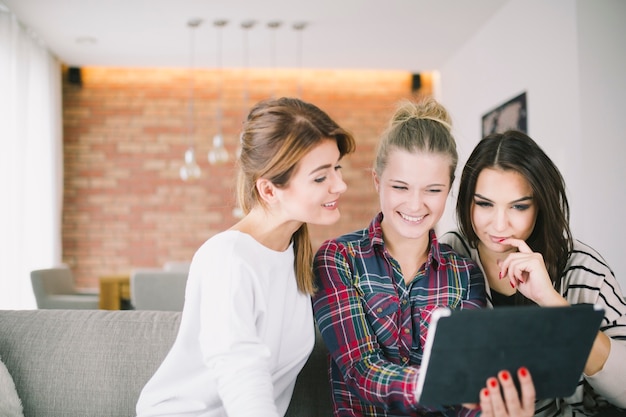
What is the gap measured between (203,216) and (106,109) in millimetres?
1604

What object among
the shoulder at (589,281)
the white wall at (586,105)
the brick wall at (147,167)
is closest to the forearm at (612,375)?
the shoulder at (589,281)

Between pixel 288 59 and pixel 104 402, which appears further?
pixel 288 59

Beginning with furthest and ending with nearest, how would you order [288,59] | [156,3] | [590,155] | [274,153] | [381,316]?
[288,59]
[156,3]
[590,155]
[381,316]
[274,153]

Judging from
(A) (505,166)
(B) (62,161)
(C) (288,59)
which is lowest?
(A) (505,166)

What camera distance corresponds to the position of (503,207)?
1.59 metres

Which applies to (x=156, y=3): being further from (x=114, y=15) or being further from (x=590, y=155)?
(x=590, y=155)

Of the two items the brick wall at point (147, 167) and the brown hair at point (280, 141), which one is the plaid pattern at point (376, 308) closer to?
the brown hair at point (280, 141)

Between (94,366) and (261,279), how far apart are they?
721 mm

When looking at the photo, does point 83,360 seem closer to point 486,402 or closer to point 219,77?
point 486,402

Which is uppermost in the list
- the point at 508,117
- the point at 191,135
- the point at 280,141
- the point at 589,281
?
the point at 191,135

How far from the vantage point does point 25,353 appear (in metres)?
1.68

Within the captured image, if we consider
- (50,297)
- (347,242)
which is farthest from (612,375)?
(50,297)

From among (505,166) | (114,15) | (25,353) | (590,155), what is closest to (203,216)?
(114,15)

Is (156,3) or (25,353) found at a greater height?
(156,3)
